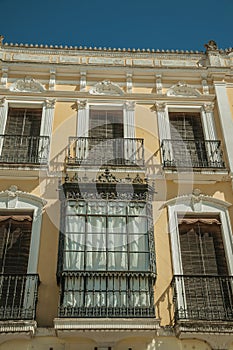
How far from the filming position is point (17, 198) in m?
9.95

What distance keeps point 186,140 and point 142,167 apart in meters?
1.65

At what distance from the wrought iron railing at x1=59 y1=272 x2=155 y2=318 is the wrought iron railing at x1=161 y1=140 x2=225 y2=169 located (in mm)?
3377

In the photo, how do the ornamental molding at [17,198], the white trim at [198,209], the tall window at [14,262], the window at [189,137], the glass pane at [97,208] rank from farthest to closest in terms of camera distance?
the window at [189,137]
the ornamental molding at [17,198]
the white trim at [198,209]
the glass pane at [97,208]
the tall window at [14,262]

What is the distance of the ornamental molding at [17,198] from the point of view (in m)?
9.86

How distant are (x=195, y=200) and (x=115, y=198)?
193 centimetres

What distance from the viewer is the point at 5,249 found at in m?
9.27

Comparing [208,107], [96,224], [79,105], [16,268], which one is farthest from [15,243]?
[208,107]

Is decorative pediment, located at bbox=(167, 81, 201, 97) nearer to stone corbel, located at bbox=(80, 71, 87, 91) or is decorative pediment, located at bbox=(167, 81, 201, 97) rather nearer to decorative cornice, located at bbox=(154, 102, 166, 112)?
decorative cornice, located at bbox=(154, 102, 166, 112)

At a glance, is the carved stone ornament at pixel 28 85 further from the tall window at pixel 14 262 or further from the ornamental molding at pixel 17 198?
the tall window at pixel 14 262

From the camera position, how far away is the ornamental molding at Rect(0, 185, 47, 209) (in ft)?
32.3

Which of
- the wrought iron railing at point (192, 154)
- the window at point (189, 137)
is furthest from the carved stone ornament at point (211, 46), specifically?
the wrought iron railing at point (192, 154)

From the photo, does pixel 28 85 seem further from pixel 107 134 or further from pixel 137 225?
pixel 137 225

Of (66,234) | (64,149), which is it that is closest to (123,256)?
(66,234)

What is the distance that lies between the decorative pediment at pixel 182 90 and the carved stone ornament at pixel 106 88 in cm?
142
